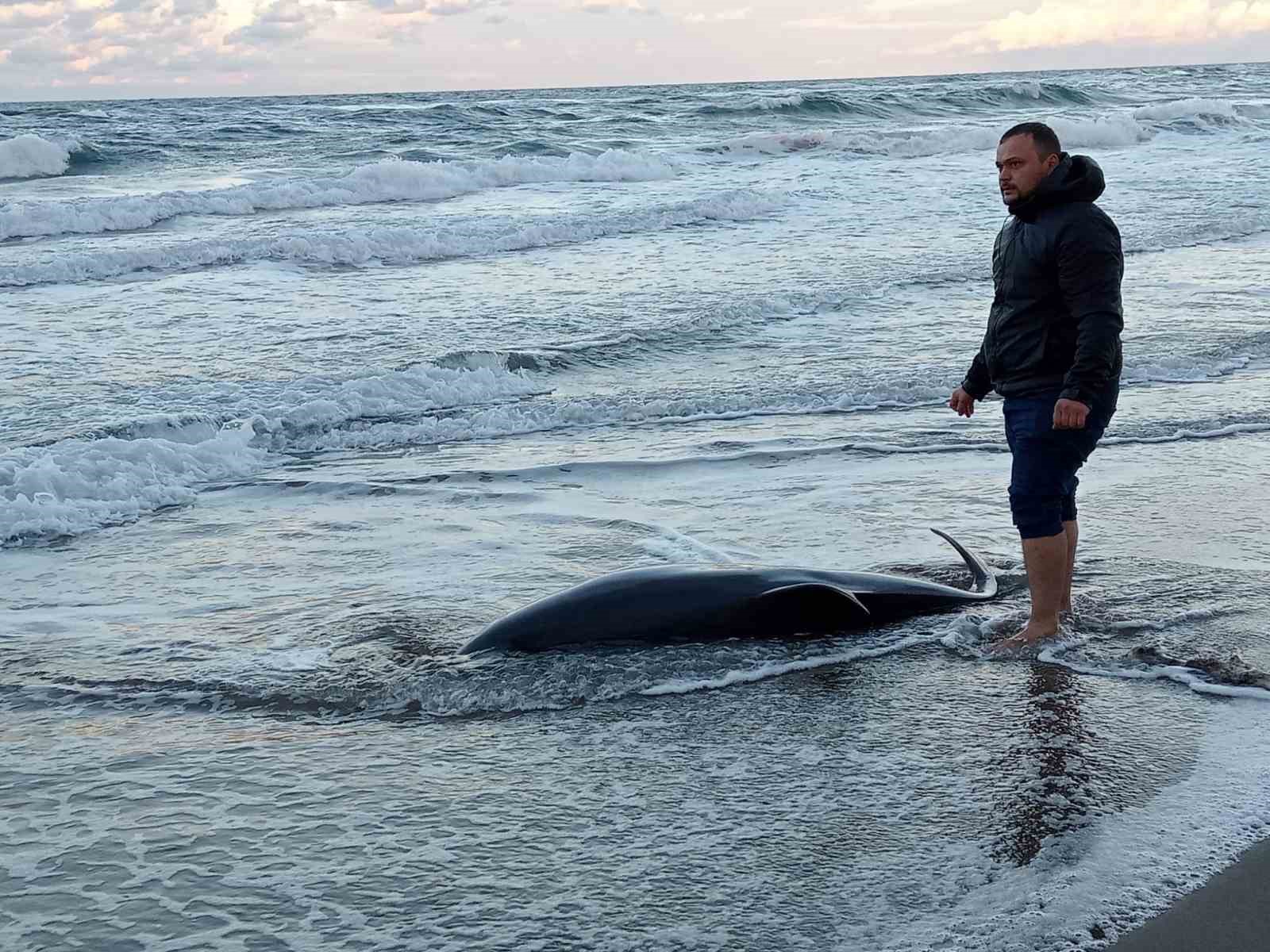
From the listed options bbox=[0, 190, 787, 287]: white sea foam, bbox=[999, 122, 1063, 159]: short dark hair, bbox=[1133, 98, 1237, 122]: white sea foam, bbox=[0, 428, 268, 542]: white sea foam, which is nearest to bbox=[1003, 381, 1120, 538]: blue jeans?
bbox=[999, 122, 1063, 159]: short dark hair

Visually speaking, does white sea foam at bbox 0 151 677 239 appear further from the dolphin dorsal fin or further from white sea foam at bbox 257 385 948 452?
the dolphin dorsal fin

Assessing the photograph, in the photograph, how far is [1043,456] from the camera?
200 inches

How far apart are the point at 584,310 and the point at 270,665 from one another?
28.9ft

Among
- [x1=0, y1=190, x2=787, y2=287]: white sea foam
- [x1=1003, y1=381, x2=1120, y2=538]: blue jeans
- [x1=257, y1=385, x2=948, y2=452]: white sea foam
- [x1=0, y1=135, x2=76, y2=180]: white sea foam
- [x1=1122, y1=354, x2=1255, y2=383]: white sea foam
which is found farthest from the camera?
[x1=0, y1=135, x2=76, y2=180]: white sea foam

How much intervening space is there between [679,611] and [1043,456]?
1.49 m

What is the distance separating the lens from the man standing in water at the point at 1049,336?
4.79 m

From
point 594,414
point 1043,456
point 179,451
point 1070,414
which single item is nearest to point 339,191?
point 594,414

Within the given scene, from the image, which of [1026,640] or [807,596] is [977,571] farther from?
[807,596]

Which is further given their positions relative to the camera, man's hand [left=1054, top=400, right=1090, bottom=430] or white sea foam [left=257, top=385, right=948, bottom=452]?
white sea foam [left=257, top=385, right=948, bottom=452]

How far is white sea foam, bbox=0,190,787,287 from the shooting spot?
1666 cm

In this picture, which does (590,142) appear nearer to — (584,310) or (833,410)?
(584,310)

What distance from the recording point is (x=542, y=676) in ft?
16.1

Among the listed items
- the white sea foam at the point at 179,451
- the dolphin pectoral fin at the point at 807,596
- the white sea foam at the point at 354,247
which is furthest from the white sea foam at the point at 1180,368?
the white sea foam at the point at 354,247

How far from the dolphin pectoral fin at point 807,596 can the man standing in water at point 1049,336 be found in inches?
25.8
